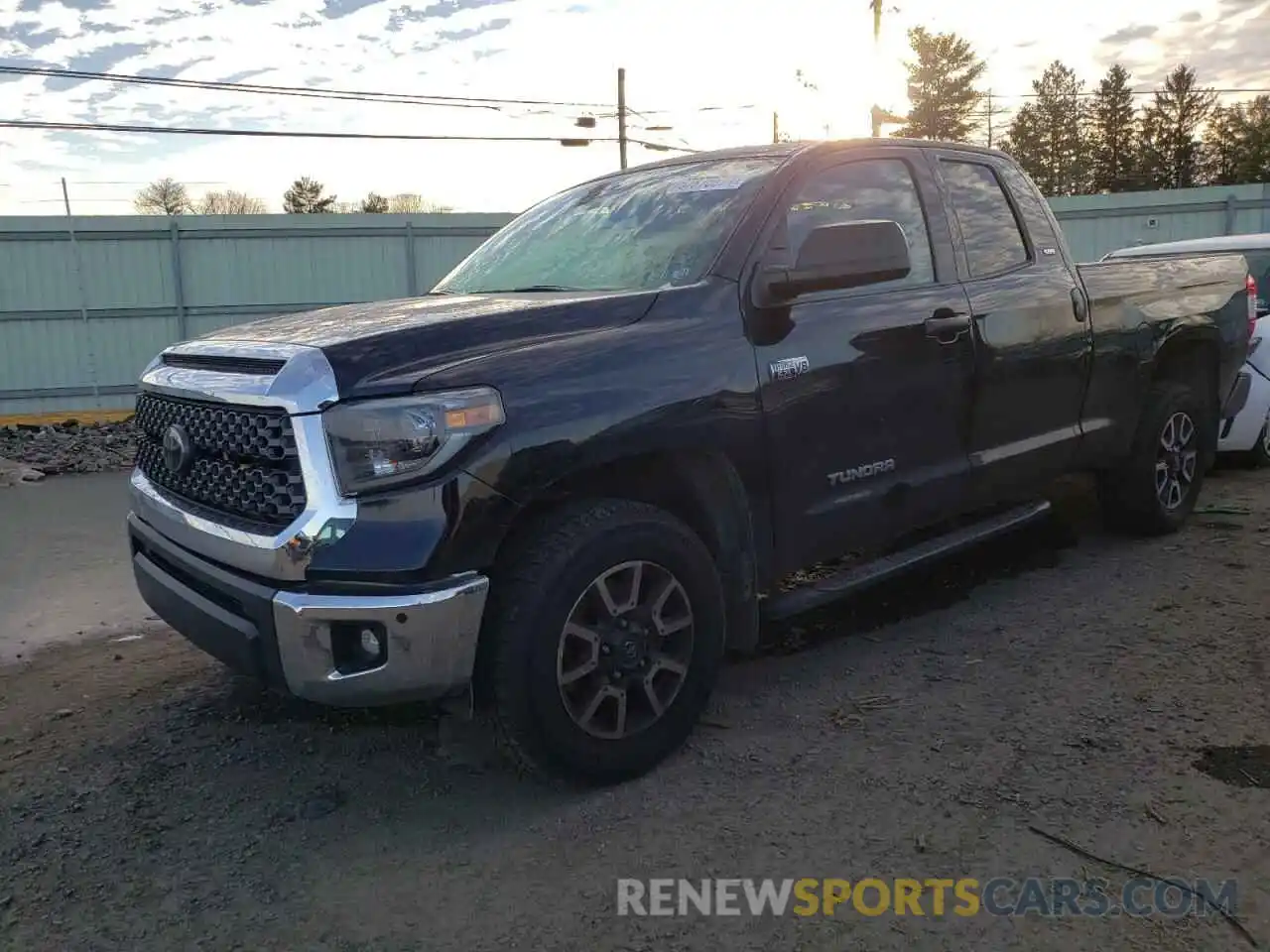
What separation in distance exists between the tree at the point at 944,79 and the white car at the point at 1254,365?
54.2 meters

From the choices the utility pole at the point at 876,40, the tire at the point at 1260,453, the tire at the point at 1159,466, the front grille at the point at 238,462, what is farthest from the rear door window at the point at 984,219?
the utility pole at the point at 876,40

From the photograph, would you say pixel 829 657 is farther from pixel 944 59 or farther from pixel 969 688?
pixel 944 59

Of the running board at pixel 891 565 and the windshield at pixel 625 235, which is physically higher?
the windshield at pixel 625 235

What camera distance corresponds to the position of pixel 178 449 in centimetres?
323

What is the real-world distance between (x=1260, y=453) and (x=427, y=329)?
22.5 ft

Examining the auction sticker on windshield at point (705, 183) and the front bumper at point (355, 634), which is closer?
the front bumper at point (355, 634)

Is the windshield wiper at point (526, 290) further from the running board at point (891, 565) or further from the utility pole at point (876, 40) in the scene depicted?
the utility pole at point (876, 40)

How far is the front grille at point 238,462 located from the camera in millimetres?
2840

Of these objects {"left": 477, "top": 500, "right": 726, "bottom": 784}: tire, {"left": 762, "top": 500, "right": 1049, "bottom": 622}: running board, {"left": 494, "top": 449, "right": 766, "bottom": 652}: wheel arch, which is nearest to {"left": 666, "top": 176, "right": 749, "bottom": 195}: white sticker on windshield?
{"left": 494, "top": 449, "right": 766, "bottom": 652}: wheel arch

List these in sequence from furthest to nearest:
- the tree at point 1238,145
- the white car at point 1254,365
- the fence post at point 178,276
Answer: the tree at point 1238,145 < the fence post at point 178,276 < the white car at point 1254,365

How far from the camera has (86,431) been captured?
12.1 metres

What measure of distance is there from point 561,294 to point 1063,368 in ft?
8.10

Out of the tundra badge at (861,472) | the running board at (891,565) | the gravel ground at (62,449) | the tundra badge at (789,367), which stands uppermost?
the tundra badge at (789,367)

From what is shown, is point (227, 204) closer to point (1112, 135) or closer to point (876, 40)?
point (876, 40)
